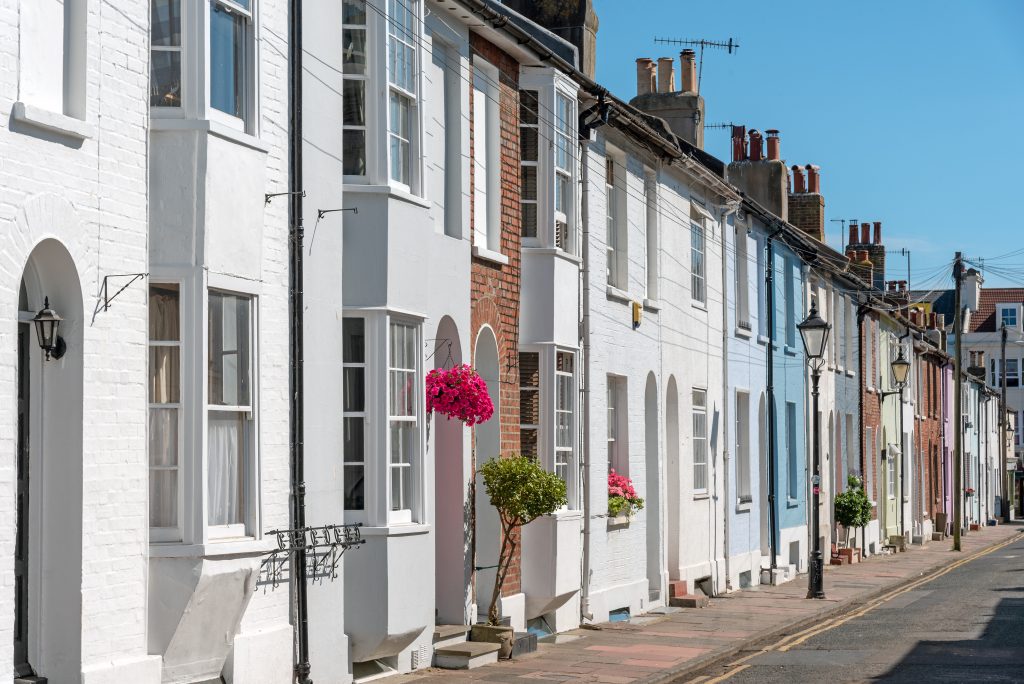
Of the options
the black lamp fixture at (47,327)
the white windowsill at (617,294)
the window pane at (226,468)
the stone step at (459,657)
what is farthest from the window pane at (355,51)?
the white windowsill at (617,294)

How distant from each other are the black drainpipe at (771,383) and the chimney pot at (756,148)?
4751 mm

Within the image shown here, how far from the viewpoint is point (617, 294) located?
2094 cm

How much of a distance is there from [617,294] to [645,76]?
37.7 feet

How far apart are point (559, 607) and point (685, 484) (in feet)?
21.5

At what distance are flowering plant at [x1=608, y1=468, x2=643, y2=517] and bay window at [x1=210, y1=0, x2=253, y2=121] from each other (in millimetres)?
10515

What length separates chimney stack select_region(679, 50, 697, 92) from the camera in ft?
99.3

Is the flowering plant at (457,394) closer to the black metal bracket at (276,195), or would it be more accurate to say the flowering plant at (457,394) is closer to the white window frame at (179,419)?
the black metal bracket at (276,195)

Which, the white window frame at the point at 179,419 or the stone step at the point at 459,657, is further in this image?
the stone step at the point at 459,657

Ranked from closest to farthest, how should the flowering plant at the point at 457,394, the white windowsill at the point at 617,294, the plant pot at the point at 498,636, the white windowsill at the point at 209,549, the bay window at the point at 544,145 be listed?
the white windowsill at the point at 209,549
the flowering plant at the point at 457,394
the plant pot at the point at 498,636
the bay window at the point at 544,145
the white windowsill at the point at 617,294

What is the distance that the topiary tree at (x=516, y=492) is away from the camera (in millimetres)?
15773

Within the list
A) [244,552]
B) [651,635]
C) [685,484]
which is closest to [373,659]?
[244,552]

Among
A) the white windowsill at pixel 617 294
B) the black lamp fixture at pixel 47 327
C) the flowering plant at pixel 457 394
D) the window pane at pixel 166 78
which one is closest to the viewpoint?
the black lamp fixture at pixel 47 327

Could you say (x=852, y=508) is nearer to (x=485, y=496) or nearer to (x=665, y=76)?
(x=665, y=76)

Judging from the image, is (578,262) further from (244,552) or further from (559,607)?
(244,552)
